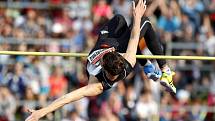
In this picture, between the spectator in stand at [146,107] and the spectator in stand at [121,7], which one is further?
the spectator in stand at [121,7]

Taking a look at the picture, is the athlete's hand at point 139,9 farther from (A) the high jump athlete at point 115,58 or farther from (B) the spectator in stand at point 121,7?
(B) the spectator in stand at point 121,7

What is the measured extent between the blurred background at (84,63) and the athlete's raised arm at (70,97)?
479cm

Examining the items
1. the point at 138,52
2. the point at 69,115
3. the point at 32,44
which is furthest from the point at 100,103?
Result: the point at 138,52

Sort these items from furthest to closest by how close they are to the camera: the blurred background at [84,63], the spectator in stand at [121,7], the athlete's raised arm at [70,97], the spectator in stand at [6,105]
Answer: the spectator in stand at [121,7], the blurred background at [84,63], the spectator in stand at [6,105], the athlete's raised arm at [70,97]

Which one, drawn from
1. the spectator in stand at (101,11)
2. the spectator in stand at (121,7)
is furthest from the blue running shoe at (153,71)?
the spectator in stand at (101,11)

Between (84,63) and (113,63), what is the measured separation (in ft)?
21.2

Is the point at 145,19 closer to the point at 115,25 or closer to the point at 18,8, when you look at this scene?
the point at 115,25

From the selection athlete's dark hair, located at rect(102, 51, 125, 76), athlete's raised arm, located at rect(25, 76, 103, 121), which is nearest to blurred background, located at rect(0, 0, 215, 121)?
athlete's raised arm, located at rect(25, 76, 103, 121)

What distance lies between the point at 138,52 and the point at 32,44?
5.57 metres

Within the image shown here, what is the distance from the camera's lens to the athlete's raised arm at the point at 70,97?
10180mm

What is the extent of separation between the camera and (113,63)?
10.4 metres

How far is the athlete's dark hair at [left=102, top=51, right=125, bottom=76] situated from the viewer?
10405mm

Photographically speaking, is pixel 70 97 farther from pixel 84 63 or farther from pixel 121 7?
pixel 121 7

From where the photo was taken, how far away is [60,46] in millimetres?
17203
